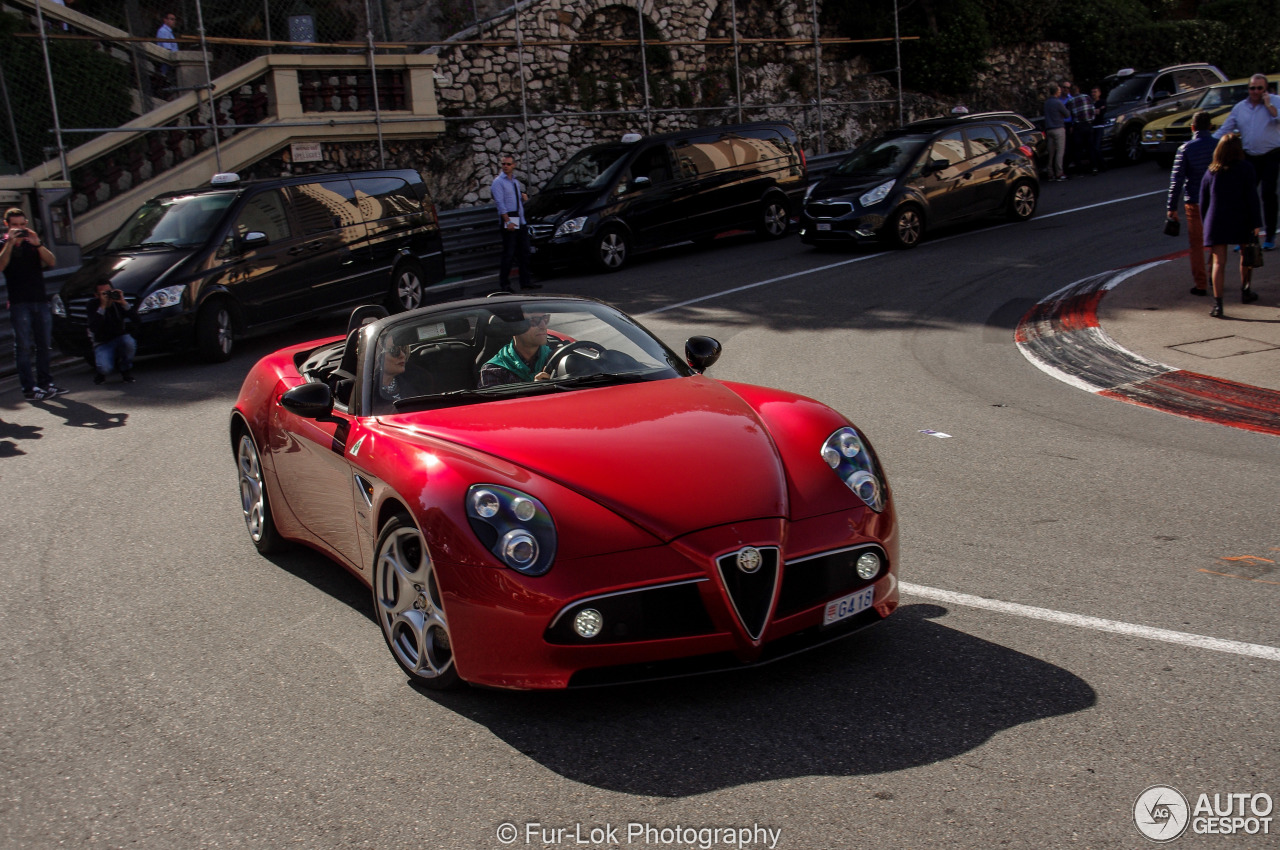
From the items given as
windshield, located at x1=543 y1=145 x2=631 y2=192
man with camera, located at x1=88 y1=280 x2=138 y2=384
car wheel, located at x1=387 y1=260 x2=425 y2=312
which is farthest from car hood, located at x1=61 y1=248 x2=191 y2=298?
windshield, located at x1=543 y1=145 x2=631 y2=192

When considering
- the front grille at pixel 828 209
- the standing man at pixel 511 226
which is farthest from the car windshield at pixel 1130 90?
the standing man at pixel 511 226

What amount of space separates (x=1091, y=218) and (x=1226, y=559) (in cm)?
1481

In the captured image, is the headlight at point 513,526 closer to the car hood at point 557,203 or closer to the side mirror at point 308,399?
the side mirror at point 308,399

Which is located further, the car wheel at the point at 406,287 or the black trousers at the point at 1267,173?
the car wheel at the point at 406,287

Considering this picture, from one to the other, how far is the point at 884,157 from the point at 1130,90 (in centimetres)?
1115

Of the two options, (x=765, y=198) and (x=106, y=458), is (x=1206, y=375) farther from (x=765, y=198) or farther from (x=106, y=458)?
(x=765, y=198)

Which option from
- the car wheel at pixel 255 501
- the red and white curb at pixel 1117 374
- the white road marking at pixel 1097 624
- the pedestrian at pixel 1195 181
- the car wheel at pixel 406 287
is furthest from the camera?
the car wheel at pixel 406 287

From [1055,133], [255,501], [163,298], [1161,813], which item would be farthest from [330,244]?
[1055,133]

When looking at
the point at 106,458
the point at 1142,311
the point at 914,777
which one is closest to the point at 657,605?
the point at 914,777

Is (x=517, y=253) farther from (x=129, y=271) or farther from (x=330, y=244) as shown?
(x=129, y=271)

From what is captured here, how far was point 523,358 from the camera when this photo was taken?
17.9 feet

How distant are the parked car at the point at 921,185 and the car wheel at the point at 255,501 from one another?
12.4 meters

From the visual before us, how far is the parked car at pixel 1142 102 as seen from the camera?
25266mm

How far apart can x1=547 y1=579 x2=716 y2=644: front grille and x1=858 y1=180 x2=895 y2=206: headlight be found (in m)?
14.4
